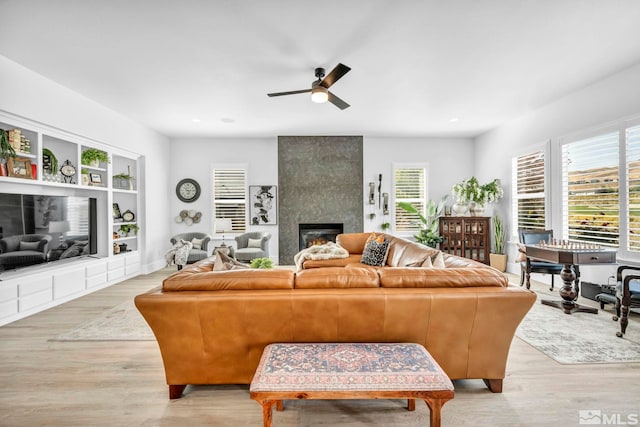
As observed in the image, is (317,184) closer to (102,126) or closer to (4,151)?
(102,126)

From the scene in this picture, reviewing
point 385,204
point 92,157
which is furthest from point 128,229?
point 385,204

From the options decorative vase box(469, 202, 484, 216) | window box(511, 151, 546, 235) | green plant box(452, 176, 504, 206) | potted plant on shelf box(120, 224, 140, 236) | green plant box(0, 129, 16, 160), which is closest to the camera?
green plant box(0, 129, 16, 160)

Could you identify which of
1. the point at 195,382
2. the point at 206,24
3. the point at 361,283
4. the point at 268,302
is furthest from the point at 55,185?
the point at 361,283

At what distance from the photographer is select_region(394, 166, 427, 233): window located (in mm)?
7082

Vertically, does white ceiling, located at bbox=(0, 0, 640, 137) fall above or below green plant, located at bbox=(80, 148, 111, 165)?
above

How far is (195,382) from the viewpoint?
6.37 feet

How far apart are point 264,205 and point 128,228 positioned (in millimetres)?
2658

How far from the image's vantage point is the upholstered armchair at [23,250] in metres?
3.44

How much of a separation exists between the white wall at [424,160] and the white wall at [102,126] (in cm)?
445

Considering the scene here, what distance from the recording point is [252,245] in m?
6.25

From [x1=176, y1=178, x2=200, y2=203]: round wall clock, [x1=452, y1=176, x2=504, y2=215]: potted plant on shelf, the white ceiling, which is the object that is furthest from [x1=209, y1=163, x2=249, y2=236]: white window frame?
[x1=452, y1=176, x2=504, y2=215]: potted plant on shelf

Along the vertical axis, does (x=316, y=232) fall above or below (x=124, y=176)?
below

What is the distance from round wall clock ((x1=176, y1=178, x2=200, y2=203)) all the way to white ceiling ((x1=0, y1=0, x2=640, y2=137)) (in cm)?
218

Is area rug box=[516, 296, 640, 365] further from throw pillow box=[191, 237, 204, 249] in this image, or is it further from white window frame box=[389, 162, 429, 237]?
throw pillow box=[191, 237, 204, 249]
